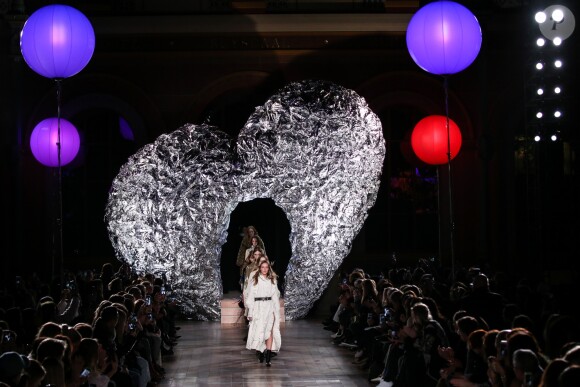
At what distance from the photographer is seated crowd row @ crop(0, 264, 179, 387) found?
24.1 ft

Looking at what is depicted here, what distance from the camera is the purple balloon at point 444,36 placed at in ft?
45.1

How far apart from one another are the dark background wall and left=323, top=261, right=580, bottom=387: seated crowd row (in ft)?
23.8

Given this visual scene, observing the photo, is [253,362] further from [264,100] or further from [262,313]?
[264,100]

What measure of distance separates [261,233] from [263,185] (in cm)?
476

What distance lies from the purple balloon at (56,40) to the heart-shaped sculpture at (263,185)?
10.6 ft

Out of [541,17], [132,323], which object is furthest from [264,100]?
[132,323]

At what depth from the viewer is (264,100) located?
21.5m

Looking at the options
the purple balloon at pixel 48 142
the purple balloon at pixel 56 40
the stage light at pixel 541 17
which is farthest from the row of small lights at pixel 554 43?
the purple balloon at pixel 48 142

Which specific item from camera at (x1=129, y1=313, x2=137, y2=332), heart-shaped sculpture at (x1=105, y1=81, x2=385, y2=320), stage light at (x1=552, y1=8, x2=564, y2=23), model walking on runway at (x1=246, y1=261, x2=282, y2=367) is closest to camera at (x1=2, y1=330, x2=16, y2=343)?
camera at (x1=129, y1=313, x2=137, y2=332)

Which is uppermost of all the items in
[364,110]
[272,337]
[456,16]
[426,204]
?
[456,16]

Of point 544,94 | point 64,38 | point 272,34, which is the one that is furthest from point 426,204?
point 64,38

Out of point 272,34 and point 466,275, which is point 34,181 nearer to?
point 272,34

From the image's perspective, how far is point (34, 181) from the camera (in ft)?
68.8

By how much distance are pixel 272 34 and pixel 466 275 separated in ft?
25.2
